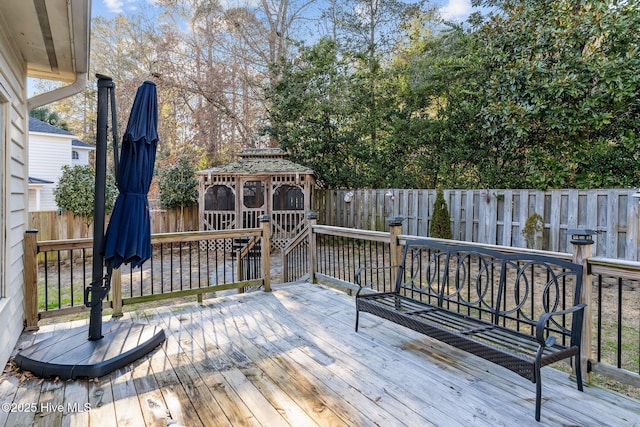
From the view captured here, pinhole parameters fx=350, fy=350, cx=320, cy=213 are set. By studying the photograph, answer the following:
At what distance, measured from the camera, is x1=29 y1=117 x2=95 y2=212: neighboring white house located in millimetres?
15578

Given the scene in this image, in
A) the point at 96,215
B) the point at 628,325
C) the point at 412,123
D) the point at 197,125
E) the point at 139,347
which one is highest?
the point at 197,125

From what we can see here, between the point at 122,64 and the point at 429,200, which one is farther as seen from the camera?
the point at 122,64

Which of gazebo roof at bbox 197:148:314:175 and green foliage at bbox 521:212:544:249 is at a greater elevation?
→ gazebo roof at bbox 197:148:314:175

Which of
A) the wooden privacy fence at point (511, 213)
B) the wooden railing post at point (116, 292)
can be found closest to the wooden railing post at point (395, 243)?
the wooden railing post at point (116, 292)

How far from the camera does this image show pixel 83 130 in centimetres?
2025

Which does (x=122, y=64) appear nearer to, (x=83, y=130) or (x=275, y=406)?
(x=83, y=130)

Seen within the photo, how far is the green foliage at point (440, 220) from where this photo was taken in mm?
8656

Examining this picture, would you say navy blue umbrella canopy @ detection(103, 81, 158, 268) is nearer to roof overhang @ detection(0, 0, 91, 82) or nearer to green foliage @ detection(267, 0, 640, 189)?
roof overhang @ detection(0, 0, 91, 82)

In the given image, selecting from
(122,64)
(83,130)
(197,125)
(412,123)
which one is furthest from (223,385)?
(83,130)

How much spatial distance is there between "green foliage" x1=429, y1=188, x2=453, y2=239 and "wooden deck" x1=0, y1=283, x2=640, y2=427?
224 inches

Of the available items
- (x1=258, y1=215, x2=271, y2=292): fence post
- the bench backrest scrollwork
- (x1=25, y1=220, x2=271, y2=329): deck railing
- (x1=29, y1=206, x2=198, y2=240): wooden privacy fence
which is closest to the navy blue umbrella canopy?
(x1=25, y1=220, x2=271, y2=329): deck railing

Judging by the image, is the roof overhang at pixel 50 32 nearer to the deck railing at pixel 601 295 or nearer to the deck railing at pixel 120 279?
the deck railing at pixel 120 279

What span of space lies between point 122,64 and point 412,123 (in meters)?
13.5

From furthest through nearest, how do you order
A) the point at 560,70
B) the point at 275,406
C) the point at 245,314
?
the point at 560,70 < the point at 245,314 < the point at 275,406
